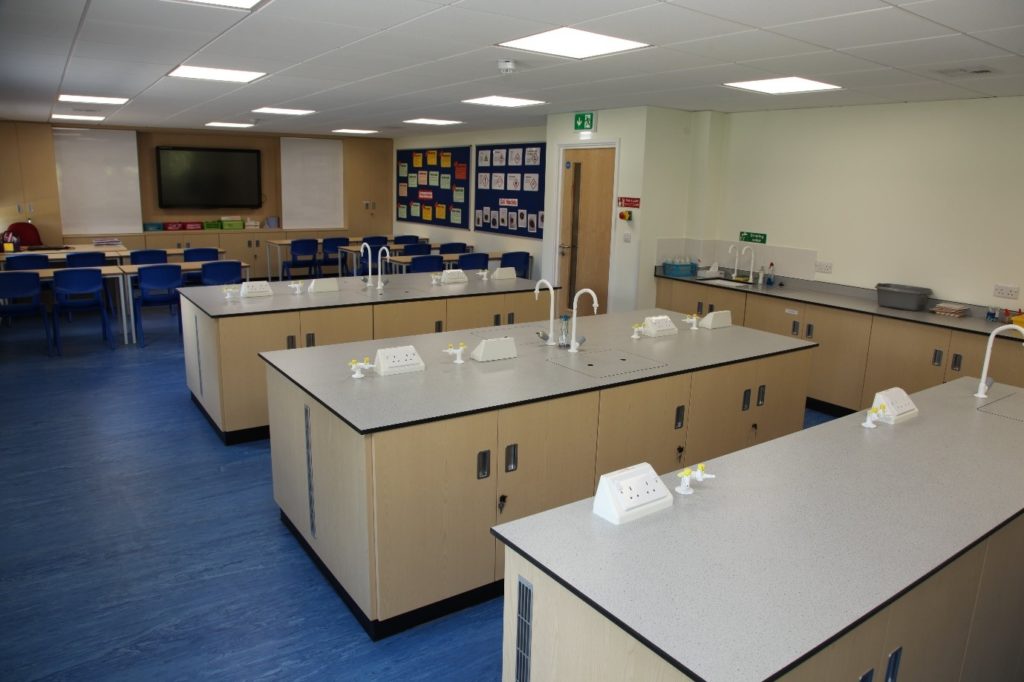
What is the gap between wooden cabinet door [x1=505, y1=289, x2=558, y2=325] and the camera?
6.47 m

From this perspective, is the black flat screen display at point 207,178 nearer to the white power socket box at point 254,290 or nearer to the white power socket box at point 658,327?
the white power socket box at point 254,290

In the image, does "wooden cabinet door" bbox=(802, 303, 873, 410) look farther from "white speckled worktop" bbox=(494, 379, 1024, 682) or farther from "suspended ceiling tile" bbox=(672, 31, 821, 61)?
"white speckled worktop" bbox=(494, 379, 1024, 682)

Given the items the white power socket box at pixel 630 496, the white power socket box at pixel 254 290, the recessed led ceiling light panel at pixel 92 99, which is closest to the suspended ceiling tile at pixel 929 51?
the white power socket box at pixel 630 496

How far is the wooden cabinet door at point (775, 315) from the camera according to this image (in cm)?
623

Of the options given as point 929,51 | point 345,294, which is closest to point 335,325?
point 345,294

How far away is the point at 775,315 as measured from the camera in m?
6.40

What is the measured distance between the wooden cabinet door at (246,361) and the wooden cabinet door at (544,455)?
2.60m

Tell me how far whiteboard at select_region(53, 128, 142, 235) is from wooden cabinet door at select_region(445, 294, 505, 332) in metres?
8.06

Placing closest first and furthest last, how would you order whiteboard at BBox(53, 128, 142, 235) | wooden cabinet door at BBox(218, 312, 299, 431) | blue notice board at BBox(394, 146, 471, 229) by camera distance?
wooden cabinet door at BBox(218, 312, 299, 431)
whiteboard at BBox(53, 128, 142, 235)
blue notice board at BBox(394, 146, 471, 229)

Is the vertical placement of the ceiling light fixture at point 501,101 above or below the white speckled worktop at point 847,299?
above

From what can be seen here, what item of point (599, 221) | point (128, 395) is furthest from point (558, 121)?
point (128, 395)

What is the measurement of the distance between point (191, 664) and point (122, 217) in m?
10.7

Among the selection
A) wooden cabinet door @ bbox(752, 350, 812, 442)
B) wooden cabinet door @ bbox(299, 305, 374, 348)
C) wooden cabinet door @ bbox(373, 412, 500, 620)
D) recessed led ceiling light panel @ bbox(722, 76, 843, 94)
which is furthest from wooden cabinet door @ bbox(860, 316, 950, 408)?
wooden cabinet door @ bbox(299, 305, 374, 348)

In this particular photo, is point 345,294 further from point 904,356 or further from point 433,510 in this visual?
point 904,356
